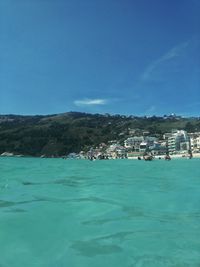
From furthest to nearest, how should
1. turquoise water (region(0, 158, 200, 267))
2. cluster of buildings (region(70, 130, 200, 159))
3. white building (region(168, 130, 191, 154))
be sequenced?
white building (region(168, 130, 191, 154)) < cluster of buildings (region(70, 130, 200, 159)) < turquoise water (region(0, 158, 200, 267))

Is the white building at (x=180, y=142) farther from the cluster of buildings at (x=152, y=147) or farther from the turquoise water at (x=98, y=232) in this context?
the turquoise water at (x=98, y=232)

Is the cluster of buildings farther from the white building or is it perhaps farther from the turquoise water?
the turquoise water

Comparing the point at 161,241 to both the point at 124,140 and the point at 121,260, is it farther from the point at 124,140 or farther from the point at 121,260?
the point at 124,140

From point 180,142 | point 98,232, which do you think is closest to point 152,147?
point 180,142

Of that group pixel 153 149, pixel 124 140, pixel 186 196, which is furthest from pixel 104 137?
pixel 186 196

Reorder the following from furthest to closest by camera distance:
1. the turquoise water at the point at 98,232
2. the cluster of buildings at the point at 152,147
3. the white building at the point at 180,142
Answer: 1. the white building at the point at 180,142
2. the cluster of buildings at the point at 152,147
3. the turquoise water at the point at 98,232

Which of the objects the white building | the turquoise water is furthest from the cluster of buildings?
the turquoise water

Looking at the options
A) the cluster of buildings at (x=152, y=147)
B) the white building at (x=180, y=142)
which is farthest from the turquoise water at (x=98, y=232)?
the white building at (x=180, y=142)

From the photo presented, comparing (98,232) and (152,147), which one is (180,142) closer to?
(152,147)
